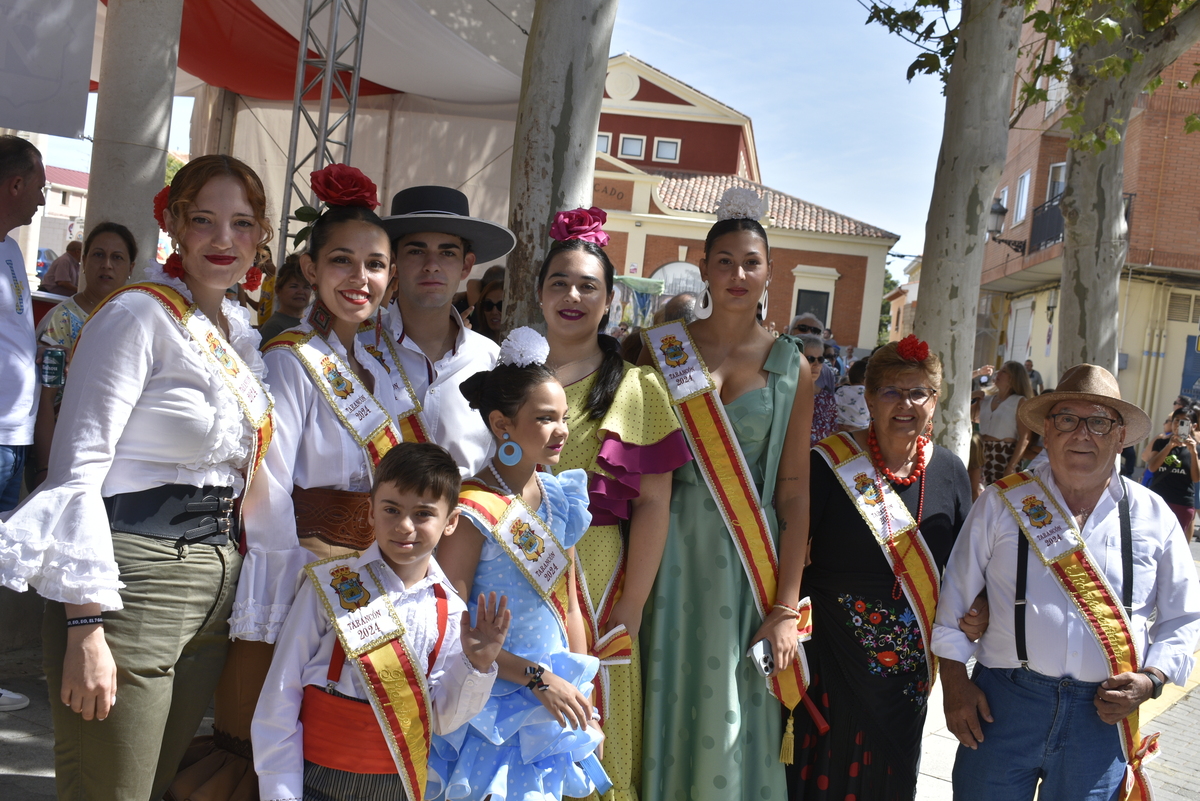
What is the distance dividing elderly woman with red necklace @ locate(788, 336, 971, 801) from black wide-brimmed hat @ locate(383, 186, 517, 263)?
118cm

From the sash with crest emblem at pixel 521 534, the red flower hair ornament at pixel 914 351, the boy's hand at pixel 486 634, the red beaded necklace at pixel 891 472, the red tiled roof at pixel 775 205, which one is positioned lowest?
the boy's hand at pixel 486 634

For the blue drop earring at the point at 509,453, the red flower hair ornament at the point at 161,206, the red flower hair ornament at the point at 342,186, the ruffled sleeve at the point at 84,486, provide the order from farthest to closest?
the red flower hair ornament at the point at 342,186, the blue drop earring at the point at 509,453, the red flower hair ornament at the point at 161,206, the ruffled sleeve at the point at 84,486

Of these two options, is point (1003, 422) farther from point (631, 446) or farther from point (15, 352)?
point (15, 352)

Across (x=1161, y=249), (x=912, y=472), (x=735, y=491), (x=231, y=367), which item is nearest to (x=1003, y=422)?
(x=912, y=472)

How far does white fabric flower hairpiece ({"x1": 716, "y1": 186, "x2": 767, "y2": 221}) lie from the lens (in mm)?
2666

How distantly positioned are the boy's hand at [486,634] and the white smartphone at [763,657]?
0.84 meters

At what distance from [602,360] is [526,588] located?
68cm

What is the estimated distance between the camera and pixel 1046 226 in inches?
744

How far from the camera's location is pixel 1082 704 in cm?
230

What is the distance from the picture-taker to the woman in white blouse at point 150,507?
167cm

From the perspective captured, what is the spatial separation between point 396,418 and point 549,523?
0.49m

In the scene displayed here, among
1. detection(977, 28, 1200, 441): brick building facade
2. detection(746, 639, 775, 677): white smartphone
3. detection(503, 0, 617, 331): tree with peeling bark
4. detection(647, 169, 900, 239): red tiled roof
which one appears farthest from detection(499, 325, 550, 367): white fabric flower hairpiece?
detection(647, 169, 900, 239): red tiled roof

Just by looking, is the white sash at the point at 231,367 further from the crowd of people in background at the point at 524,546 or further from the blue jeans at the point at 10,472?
the blue jeans at the point at 10,472

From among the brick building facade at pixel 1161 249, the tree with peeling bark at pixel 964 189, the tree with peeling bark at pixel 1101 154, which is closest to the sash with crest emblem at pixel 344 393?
the tree with peeling bark at pixel 964 189
